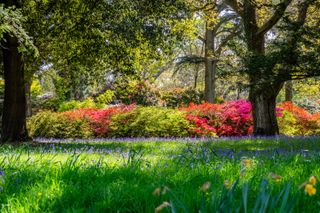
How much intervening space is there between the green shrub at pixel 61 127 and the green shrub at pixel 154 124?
2.04 metres

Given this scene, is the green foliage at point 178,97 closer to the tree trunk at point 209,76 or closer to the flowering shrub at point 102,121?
the tree trunk at point 209,76

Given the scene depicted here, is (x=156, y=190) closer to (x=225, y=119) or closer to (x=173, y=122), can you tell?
(x=173, y=122)

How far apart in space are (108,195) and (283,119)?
53.3 feet

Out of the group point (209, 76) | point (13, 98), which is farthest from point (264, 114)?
point (209, 76)

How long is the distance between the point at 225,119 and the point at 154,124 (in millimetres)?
3324

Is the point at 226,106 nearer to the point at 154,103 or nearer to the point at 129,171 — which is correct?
the point at 154,103

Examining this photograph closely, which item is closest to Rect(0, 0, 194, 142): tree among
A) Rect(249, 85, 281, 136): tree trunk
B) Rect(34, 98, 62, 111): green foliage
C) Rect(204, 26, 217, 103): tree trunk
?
Rect(249, 85, 281, 136): tree trunk

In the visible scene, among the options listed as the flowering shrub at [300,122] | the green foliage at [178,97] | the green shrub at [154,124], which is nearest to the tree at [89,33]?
the green shrub at [154,124]

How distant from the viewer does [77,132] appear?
62.1ft

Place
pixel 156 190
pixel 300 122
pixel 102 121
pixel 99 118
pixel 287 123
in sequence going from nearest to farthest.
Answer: pixel 156 190
pixel 287 123
pixel 300 122
pixel 102 121
pixel 99 118

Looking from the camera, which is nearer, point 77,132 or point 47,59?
point 47,59

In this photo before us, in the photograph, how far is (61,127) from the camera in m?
19.1

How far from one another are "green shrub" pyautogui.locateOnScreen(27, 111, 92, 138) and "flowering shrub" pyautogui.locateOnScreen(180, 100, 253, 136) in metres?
5.30

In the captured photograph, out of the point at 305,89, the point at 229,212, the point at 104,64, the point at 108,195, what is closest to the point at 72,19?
the point at 104,64
